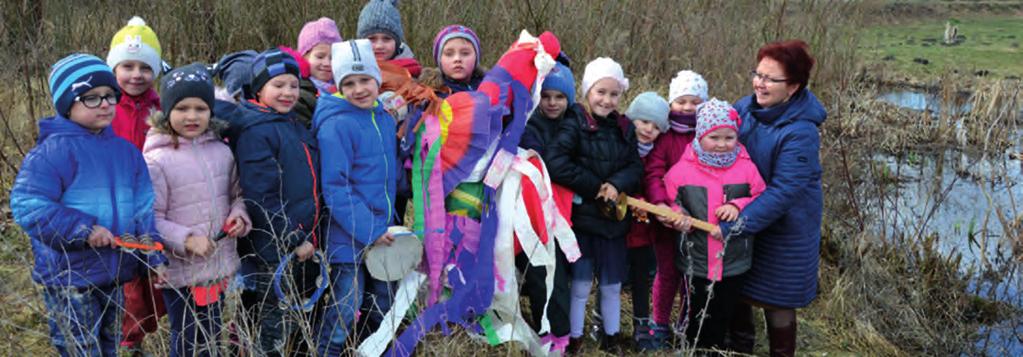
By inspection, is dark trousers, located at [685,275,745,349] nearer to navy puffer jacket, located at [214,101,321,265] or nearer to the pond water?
navy puffer jacket, located at [214,101,321,265]

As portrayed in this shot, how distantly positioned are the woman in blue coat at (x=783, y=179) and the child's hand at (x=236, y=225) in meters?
1.95

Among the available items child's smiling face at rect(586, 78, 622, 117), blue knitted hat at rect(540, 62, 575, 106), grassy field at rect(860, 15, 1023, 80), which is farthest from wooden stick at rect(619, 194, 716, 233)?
grassy field at rect(860, 15, 1023, 80)

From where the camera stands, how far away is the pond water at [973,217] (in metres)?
4.91

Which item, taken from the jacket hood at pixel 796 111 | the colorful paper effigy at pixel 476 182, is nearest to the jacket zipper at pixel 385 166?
the colorful paper effigy at pixel 476 182

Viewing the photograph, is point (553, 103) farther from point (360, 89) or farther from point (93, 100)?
point (93, 100)

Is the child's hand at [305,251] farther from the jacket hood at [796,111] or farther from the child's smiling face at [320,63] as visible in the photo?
the jacket hood at [796,111]

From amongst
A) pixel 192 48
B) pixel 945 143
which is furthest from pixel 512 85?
pixel 945 143

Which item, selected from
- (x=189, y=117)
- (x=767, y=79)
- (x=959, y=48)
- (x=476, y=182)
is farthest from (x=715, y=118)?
(x=959, y=48)

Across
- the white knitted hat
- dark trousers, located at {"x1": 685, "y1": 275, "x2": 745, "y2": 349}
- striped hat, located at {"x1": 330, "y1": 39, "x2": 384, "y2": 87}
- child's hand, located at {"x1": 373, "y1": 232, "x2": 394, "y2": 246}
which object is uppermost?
striped hat, located at {"x1": 330, "y1": 39, "x2": 384, "y2": 87}

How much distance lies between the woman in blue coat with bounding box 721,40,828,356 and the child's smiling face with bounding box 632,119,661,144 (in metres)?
0.40

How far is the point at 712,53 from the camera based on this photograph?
7.25m

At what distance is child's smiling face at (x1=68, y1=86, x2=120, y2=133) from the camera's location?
2.53m

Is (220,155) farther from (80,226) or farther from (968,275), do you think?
(968,275)

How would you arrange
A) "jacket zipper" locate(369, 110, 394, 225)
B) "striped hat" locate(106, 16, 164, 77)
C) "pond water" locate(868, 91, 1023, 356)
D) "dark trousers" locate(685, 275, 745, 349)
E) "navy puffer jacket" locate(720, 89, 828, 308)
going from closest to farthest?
"jacket zipper" locate(369, 110, 394, 225) → "striped hat" locate(106, 16, 164, 77) → "navy puffer jacket" locate(720, 89, 828, 308) → "dark trousers" locate(685, 275, 745, 349) → "pond water" locate(868, 91, 1023, 356)
